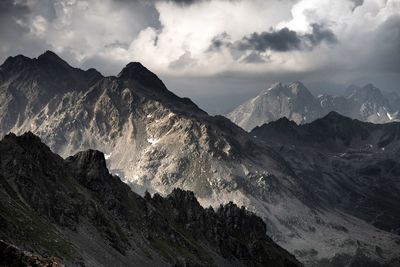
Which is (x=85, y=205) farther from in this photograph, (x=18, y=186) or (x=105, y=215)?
(x=18, y=186)

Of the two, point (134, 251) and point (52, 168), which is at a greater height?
point (52, 168)

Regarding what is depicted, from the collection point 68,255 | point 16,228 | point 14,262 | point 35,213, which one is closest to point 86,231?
point 35,213

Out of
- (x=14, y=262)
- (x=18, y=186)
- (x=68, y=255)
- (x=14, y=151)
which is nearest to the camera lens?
(x=14, y=262)

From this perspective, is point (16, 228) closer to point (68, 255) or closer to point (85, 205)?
point (68, 255)

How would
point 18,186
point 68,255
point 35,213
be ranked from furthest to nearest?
1. point 18,186
2. point 35,213
3. point 68,255

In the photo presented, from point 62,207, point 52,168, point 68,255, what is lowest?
point 68,255

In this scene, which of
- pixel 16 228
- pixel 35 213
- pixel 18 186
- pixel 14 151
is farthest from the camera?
pixel 14 151

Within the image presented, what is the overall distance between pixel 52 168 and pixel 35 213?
3574 cm

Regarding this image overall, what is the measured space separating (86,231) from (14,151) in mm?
34322

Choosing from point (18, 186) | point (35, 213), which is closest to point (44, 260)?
point (35, 213)

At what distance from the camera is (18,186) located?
534 ft

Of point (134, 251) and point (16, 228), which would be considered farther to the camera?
point (134, 251)

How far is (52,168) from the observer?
607 feet

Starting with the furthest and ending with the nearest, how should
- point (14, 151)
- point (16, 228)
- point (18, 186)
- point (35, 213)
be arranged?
point (14, 151)
point (18, 186)
point (35, 213)
point (16, 228)
